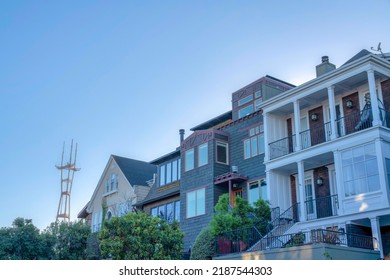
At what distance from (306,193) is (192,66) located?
7494 millimetres

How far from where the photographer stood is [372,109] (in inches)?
734

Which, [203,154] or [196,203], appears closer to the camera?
[196,203]

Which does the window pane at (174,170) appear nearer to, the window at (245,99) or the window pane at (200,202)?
the window pane at (200,202)

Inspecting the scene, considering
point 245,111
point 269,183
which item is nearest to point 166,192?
point 245,111

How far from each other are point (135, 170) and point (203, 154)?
10.8 meters

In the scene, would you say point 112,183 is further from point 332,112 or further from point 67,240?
point 332,112

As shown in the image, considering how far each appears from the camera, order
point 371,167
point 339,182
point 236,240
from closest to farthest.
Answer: point 371,167 → point 339,182 → point 236,240

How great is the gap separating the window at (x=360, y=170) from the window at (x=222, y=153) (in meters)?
8.31

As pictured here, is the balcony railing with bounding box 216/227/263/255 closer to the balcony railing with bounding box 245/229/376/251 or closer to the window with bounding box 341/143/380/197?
the balcony railing with bounding box 245/229/376/251

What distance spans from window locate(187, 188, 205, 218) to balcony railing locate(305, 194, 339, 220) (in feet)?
20.8

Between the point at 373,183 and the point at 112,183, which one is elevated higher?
the point at 112,183

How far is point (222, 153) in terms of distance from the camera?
1051 inches
